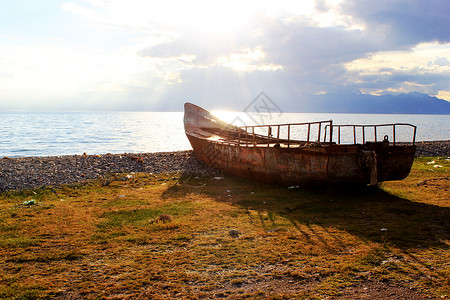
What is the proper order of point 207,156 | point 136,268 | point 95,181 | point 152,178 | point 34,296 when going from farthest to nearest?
point 207,156, point 152,178, point 95,181, point 136,268, point 34,296

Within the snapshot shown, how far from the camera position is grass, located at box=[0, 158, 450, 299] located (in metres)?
4.88

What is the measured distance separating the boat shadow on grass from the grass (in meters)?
0.03

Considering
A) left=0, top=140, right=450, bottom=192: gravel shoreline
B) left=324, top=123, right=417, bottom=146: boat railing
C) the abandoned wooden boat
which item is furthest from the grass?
left=0, top=140, right=450, bottom=192: gravel shoreline

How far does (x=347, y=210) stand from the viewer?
8.93 meters

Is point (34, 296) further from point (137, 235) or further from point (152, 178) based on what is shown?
point (152, 178)

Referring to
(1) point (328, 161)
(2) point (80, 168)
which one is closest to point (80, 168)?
(2) point (80, 168)

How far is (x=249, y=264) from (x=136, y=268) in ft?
6.82

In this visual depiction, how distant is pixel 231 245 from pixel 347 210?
4235 mm

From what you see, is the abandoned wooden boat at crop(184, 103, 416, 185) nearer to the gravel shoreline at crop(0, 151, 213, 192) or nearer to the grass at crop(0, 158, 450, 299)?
the grass at crop(0, 158, 450, 299)

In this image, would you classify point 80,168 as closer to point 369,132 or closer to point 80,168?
point 80,168

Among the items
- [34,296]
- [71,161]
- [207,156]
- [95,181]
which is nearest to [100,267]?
[34,296]

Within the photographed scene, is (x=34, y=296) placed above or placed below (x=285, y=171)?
below

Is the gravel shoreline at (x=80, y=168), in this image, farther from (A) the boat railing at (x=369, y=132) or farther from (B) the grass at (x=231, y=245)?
(A) the boat railing at (x=369, y=132)

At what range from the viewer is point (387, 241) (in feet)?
21.2
